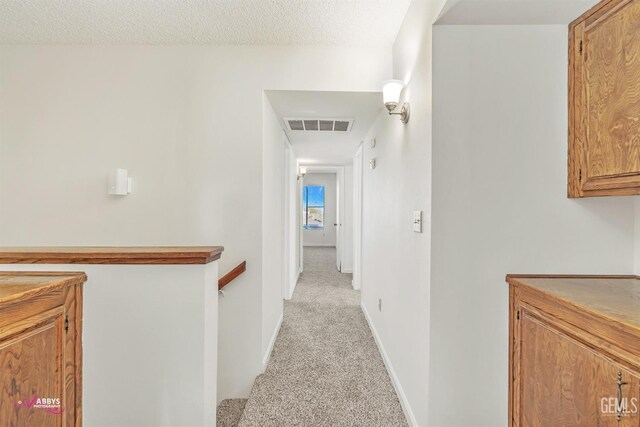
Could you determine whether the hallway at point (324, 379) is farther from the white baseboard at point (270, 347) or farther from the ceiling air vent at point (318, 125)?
the ceiling air vent at point (318, 125)

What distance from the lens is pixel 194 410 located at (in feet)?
4.40

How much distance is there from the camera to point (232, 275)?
2.26 m

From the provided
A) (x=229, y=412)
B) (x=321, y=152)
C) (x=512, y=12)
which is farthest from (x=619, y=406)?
(x=321, y=152)

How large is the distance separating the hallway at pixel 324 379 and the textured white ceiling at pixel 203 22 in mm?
2435

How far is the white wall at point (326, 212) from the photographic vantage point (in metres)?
10.4

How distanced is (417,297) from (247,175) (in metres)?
1.46

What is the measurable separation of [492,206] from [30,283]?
1.82m

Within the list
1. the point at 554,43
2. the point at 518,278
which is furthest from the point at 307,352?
the point at 554,43

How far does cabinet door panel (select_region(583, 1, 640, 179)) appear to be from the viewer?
1.22 metres

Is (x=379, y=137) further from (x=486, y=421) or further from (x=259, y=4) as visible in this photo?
(x=486, y=421)

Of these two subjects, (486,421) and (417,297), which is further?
(417,297)

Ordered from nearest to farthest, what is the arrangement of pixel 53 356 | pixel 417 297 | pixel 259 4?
1. pixel 53 356
2. pixel 417 297
3. pixel 259 4

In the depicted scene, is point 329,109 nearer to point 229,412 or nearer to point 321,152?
point 321,152

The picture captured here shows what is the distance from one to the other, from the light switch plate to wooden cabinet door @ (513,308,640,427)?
1.91ft
